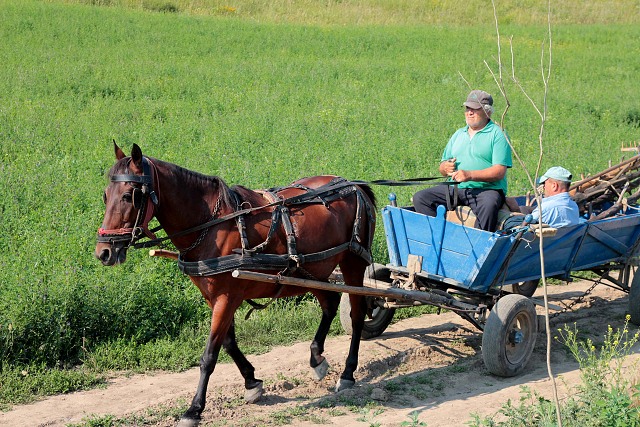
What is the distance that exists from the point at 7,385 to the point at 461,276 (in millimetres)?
3882

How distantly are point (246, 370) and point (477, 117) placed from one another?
3055mm

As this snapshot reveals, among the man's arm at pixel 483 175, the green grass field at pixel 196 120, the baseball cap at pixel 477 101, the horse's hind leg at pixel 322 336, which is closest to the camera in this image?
the horse's hind leg at pixel 322 336

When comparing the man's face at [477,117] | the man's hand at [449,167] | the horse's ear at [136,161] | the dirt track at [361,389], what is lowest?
the dirt track at [361,389]

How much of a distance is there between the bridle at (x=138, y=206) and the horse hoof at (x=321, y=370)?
2.14m

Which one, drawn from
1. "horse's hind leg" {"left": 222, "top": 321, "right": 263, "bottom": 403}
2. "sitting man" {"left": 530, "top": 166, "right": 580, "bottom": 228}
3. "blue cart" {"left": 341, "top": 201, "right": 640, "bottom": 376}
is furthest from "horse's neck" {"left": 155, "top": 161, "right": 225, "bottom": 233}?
"sitting man" {"left": 530, "top": 166, "right": 580, "bottom": 228}

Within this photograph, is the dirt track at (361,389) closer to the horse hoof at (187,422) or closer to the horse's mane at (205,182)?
the horse hoof at (187,422)

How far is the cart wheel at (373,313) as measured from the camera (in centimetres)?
748

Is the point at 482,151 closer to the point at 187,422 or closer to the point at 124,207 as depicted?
the point at 124,207

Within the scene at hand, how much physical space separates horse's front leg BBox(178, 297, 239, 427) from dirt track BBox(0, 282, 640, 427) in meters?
0.21

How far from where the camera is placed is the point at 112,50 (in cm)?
2169

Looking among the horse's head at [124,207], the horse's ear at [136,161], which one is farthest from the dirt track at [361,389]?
the horse's ear at [136,161]

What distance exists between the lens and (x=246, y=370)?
240 inches

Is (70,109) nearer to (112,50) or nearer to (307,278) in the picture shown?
(112,50)

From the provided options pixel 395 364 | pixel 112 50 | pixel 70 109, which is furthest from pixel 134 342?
pixel 112 50
